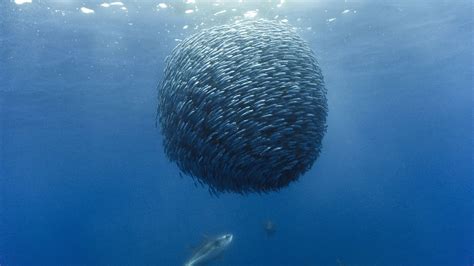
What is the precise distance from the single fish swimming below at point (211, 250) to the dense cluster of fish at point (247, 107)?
8580 mm

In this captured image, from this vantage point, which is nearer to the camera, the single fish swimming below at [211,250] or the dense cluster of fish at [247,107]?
the dense cluster of fish at [247,107]

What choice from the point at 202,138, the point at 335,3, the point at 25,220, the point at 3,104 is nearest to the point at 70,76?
the point at 3,104

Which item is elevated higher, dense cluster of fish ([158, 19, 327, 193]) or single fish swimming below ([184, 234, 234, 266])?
dense cluster of fish ([158, 19, 327, 193])

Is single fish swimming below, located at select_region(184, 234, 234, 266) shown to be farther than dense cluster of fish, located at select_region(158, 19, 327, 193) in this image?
Yes

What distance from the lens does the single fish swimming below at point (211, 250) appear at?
1330 cm

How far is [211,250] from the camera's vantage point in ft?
43.9

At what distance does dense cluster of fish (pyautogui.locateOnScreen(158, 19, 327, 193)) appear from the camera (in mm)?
4184

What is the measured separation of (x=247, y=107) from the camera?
4.12 meters

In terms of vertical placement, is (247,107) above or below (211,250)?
above

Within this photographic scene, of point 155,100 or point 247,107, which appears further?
point 155,100

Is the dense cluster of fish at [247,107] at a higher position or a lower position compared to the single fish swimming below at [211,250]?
higher

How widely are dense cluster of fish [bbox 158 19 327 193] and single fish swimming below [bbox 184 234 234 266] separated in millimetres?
8580

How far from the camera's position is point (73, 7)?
16.8 metres

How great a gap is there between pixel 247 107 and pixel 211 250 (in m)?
10.1
